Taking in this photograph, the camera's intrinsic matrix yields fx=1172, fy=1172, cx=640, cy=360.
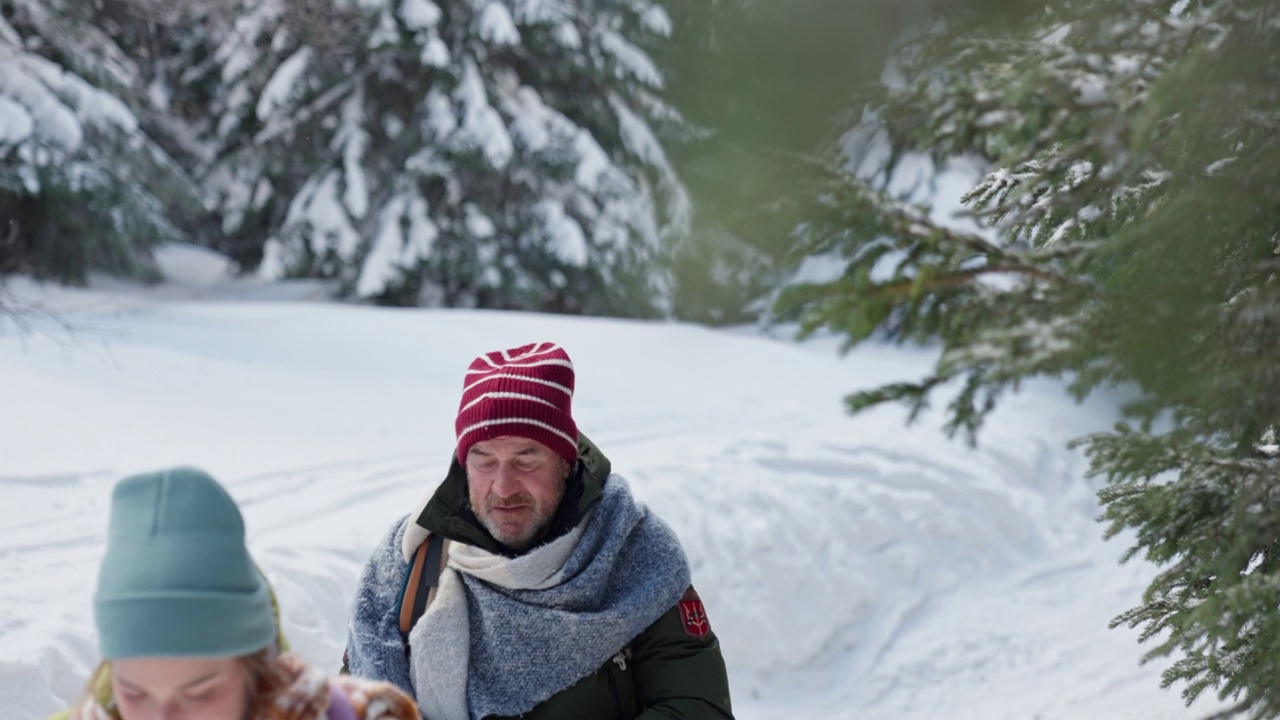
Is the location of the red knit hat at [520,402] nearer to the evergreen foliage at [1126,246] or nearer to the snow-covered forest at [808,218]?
the snow-covered forest at [808,218]

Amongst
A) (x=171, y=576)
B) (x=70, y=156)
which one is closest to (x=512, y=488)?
(x=171, y=576)

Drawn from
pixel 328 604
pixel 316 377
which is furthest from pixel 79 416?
pixel 328 604

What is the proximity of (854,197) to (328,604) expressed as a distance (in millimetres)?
3665

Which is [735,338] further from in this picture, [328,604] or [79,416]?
[328,604]

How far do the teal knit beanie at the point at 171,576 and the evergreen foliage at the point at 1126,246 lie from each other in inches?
35.4

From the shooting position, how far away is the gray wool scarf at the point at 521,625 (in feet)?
8.89

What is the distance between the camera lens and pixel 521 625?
2732mm

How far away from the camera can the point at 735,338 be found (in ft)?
45.5

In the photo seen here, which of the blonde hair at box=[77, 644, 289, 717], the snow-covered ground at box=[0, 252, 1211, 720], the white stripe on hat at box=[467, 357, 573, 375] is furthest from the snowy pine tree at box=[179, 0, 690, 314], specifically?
the blonde hair at box=[77, 644, 289, 717]

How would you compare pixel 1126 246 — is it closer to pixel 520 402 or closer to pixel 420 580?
pixel 520 402

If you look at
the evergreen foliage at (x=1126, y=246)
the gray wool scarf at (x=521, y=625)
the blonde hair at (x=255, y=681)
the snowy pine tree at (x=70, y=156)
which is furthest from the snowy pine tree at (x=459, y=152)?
the blonde hair at (x=255, y=681)

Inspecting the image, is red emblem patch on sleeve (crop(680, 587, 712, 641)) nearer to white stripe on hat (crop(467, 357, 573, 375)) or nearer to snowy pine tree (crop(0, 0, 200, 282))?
white stripe on hat (crop(467, 357, 573, 375))

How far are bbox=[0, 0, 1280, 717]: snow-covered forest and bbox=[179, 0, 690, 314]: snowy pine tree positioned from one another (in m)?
0.05

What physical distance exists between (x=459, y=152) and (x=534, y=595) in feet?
39.7
